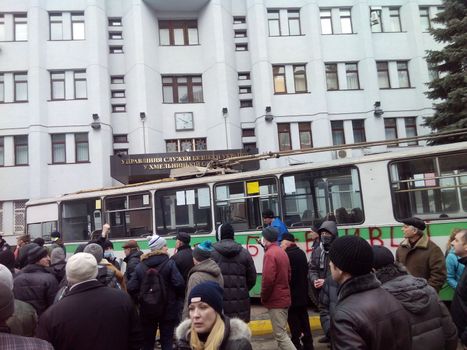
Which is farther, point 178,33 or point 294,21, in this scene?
point 178,33

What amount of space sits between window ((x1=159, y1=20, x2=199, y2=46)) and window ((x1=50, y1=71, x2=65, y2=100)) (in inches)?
237

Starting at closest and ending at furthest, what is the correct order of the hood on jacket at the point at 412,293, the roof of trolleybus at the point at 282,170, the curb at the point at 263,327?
1. the hood on jacket at the point at 412,293
2. the curb at the point at 263,327
3. the roof of trolleybus at the point at 282,170

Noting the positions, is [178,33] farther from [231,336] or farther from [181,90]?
[231,336]

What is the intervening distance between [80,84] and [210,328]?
22.7 metres

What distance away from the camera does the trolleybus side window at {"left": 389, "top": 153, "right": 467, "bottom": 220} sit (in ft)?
26.0

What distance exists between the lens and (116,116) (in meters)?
23.5

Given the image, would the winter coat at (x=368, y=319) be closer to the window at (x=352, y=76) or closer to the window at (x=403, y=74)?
the window at (x=352, y=76)

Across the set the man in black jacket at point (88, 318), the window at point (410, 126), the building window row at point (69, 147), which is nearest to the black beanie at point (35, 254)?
the man in black jacket at point (88, 318)

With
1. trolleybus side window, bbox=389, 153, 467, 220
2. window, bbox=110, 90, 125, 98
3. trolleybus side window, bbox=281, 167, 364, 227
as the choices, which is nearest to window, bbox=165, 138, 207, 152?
window, bbox=110, 90, 125, 98

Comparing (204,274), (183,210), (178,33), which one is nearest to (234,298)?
(204,274)

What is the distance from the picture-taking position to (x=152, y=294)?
17.7 feet

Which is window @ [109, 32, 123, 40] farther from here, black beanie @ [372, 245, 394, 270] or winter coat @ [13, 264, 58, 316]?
black beanie @ [372, 245, 394, 270]

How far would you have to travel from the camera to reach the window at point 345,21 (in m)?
24.8

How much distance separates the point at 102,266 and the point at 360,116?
71.2 feet
